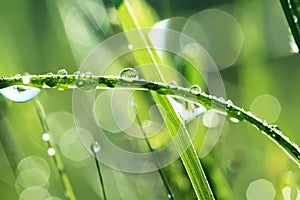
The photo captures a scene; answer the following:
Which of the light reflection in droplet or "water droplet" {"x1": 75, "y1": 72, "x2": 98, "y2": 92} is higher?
"water droplet" {"x1": 75, "y1": 72, "x2": 98, "y2": 92}

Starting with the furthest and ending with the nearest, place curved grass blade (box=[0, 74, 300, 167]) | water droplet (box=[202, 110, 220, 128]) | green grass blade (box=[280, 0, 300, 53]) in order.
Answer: water droplet (box=[202, 110, 220, 128])
green grass blade (box=[280, 0, 300, 53])
curved grass blade (box=[0, 74, 300, 167])

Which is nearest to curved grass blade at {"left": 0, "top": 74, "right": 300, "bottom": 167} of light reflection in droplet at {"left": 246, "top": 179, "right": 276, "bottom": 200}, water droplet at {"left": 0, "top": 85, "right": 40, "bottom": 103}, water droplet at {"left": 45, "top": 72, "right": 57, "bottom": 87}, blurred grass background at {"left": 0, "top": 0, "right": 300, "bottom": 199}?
water droplet at {"left": 45, "top": 72, "right": 57, "bottom": 87}

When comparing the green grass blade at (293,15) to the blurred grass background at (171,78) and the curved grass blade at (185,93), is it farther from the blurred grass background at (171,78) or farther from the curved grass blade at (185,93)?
the blurred grass background at (171,78)

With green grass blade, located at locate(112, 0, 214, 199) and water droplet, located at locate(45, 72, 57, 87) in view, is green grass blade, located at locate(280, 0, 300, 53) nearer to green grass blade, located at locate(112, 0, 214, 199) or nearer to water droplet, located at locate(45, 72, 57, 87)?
green grass blade, located at locate(112, 0, 214, 199)

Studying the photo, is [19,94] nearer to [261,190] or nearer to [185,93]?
[185,93]

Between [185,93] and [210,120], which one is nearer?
[185,93]

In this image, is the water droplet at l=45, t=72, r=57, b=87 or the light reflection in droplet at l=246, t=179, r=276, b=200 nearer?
the water droplet at l=45, t=72, r=57, b=87

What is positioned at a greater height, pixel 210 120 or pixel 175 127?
pixel 210 120

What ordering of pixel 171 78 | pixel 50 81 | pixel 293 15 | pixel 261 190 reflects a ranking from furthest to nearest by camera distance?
1. pixel 171 78
2. pixel 261 190
3. pixel 293 15
4. pixel 50 81

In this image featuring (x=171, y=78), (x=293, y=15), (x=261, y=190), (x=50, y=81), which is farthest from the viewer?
(x=171, y=78)

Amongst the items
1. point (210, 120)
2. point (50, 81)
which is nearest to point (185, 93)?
point (50, 81)
